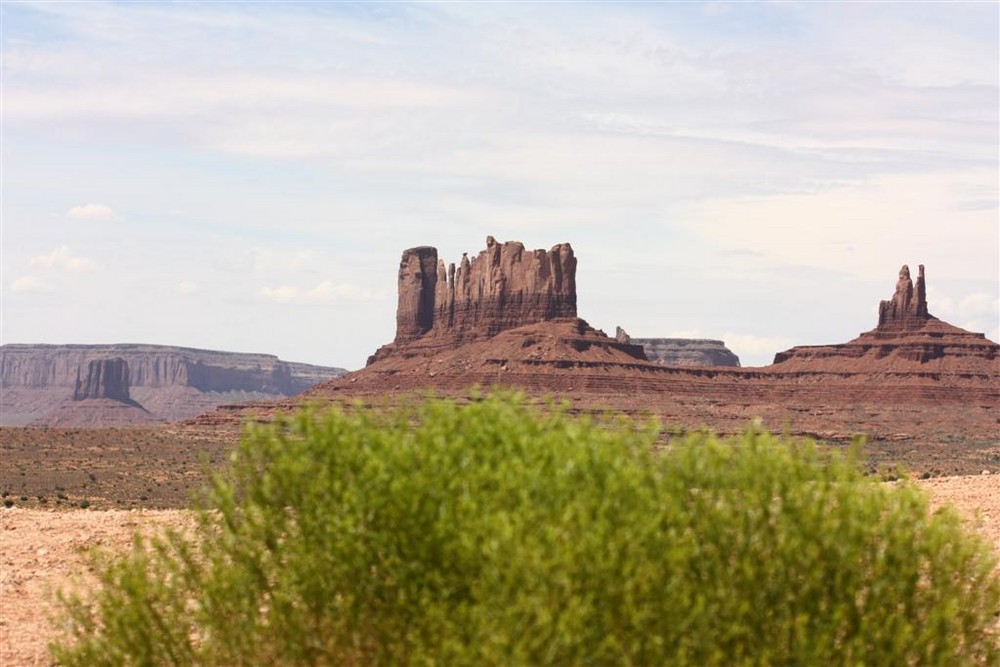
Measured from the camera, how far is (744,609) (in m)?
12.7

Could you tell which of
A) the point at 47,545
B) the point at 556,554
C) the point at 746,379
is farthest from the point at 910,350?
the point at 556,554

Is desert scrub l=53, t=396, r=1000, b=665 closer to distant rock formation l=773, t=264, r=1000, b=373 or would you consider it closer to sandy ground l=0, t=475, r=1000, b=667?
sandy ground l=0, t=475, r=1000, b=667

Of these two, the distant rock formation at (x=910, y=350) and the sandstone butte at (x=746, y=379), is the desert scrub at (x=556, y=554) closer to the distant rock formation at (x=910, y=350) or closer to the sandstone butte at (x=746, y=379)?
the sandstone butte at (x=746, y=379)

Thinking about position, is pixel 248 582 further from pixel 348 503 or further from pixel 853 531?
pixel 853 531

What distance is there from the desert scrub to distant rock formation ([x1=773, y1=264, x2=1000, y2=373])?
17515 centimetres

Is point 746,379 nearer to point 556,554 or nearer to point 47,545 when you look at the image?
point 47,545

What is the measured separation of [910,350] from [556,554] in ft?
604

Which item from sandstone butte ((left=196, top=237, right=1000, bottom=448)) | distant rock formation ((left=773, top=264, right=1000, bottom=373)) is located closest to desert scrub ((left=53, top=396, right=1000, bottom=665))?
sandstone butte ((left=196, top=237, right=1000, bottom=448))

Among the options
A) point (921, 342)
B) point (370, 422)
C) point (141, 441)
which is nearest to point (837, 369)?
point (921, 342)

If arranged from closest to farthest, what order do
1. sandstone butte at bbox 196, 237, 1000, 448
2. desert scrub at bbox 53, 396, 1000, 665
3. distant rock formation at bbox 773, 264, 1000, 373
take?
desert scrub at bbox 53, 396, 1000, 665
sandstone butte at bbox 196, 237, 1000, 448
distant rock formation at bbox 773, 264, 1000, 373

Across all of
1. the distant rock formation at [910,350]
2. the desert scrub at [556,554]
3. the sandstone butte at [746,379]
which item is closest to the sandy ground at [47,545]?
the desert scrub at [556,554]

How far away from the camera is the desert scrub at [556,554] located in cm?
1285

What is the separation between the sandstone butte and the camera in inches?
6004

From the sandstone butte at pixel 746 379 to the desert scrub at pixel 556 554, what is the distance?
403 ft
